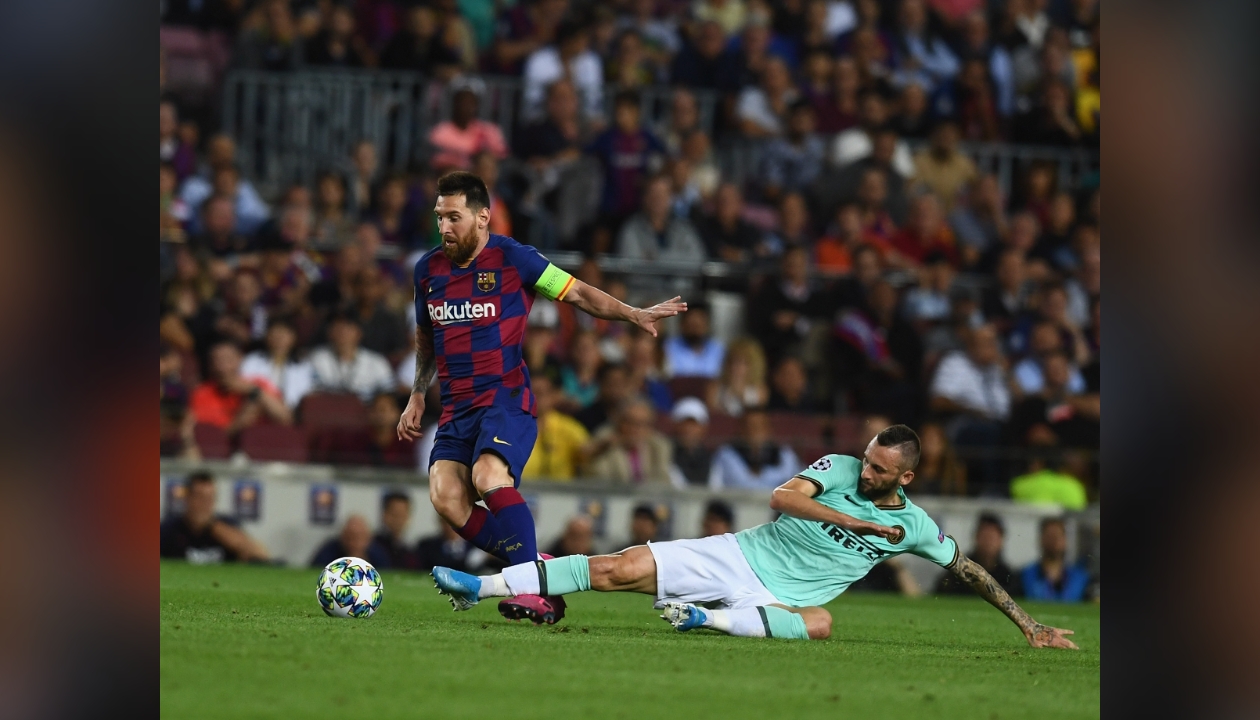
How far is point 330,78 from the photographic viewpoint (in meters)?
16.5

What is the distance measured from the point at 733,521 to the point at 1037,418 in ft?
10.6

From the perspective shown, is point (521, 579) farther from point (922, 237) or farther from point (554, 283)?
point (922, 237)

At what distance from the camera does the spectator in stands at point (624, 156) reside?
53.2 ft

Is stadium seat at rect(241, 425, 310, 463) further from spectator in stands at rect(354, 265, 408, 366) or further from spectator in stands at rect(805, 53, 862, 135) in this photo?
spectator in stands at rect(805, 53, 862, 135)

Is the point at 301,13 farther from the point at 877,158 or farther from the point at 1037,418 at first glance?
the point at 1037,418

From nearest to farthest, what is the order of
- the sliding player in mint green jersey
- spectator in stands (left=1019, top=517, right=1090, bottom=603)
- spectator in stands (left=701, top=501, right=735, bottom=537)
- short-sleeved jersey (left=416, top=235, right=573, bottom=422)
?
the sliding player in mint green jersey, short-sleeved jersey (left=416, top=235, right=573, bottom=422), spectator in stands (left=701, top=501, right=735, bottom=537), spectator in stands (left=1019, top=517, right=1090, bottom=603)

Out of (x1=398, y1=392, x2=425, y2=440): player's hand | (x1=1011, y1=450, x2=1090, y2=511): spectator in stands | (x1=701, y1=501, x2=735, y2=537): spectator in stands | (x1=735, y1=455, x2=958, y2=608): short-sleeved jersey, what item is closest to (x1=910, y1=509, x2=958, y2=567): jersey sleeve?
(x1=735, y1=455, x2=958, y2=608): short-sleeved jersey

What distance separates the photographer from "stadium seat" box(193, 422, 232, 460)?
13.0 m

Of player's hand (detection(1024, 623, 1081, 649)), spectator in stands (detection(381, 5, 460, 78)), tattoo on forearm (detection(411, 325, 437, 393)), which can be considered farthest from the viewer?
spectator in stands (detection(381, 5, 460, 78))

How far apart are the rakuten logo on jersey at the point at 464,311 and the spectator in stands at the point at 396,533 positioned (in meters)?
5.07

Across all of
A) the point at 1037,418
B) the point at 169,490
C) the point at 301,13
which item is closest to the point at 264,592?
the point at 169,490

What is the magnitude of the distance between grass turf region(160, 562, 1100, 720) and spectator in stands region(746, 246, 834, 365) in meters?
6.12

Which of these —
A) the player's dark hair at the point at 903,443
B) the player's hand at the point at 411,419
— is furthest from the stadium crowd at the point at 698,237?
the player's dark hair at the point at 903,443
